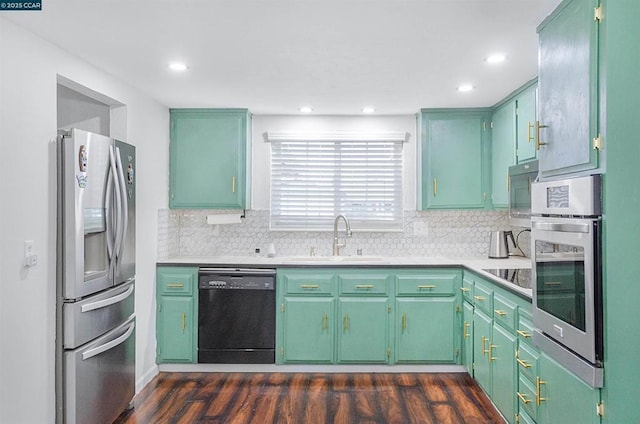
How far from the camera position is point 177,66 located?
9.44 ft

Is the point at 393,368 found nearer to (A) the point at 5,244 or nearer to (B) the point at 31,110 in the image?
(A) the point at 5,244

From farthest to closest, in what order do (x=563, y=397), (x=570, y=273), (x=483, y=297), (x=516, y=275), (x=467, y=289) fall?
(x=467, y=289)
(x=483, y=297)
(x=516, y=275)
(x=563, y=397)
(x=570, y=273)

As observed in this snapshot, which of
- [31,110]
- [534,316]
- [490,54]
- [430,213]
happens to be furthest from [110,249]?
[430,213]

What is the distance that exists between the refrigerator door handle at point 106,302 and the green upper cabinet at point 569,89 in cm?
249

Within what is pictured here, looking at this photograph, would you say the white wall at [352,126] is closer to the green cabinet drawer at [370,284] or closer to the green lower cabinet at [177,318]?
the green cabinet drawer at [370,284]

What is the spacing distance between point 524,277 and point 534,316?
89 centimetres

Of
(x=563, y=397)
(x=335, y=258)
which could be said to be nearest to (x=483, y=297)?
(x=563, y=397)

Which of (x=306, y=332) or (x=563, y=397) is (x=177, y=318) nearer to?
(x=306, y=332)

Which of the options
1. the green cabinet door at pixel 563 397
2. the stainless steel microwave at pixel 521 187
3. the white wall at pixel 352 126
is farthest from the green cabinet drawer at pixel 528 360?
the white wall at pixel 352 126

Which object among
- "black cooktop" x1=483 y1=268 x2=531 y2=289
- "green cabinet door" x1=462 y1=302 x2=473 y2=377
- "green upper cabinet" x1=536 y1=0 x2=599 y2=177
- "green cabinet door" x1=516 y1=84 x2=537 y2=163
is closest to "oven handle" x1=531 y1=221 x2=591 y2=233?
"green upper cabinet" x1=536 y1=0 x2=599 y2=177

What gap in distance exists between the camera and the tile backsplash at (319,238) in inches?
171

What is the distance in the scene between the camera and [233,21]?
2.19m

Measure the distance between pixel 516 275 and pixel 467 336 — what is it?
2.80 feet

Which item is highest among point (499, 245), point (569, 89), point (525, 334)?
point (569, 89)
